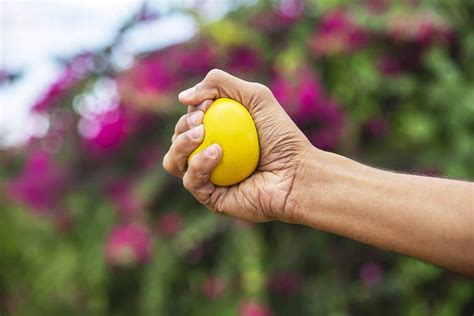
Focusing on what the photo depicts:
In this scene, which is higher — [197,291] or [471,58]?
[471,58]

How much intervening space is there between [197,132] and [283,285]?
1.52 m

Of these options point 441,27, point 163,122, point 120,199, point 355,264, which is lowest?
point 355,264

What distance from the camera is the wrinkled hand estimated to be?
1.51 metres

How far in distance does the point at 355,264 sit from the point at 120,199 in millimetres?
1122

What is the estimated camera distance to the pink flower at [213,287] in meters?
2.73

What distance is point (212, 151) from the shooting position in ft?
A: 4.90

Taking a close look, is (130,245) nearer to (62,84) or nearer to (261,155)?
(62,84)

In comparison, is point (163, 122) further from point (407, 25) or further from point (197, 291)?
point (407, 25)

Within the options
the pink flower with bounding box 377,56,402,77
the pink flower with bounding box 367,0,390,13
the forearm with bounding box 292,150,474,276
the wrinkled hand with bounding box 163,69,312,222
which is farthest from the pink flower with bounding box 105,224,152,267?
the pink flower with bounding box 367,0,390,13

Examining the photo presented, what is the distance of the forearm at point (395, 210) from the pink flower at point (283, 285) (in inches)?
56.6

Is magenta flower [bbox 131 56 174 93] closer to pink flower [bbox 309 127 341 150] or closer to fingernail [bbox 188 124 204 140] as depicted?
pink flower [bbox 309 127 341 150]

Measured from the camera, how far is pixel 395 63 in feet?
10.4

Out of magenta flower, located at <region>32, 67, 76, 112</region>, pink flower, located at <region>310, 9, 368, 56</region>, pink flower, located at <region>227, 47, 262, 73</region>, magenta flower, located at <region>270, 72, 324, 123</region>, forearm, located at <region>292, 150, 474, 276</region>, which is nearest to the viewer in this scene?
forearm, located at <region>292, 150, 474, 276</region>

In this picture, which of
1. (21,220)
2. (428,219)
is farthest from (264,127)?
(21,220)
